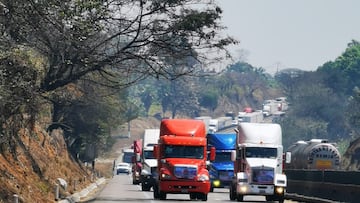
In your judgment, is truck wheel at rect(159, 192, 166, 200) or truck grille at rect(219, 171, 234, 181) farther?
truck grille at rect(219, 171, 234, 181)

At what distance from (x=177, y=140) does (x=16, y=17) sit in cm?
1652

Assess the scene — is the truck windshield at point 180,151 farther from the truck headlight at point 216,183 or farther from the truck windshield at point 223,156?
the truck headlight at point 216,183

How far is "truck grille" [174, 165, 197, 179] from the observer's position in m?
46.9

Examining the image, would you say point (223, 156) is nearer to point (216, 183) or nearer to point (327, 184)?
point (216, 183)

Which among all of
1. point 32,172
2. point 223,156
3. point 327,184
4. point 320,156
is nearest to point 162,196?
point 32,172

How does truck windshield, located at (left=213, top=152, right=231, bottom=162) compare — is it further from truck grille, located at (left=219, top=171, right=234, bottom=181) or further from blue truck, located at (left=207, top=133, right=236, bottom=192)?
truck grille, located at (left=219, top=171, right=234, bottom=181)

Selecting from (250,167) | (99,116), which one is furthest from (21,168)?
(99,116)

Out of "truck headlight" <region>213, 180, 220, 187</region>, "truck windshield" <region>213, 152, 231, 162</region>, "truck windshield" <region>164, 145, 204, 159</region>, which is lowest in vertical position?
"truck headlight" <region>213, 180, 220, 187</region>

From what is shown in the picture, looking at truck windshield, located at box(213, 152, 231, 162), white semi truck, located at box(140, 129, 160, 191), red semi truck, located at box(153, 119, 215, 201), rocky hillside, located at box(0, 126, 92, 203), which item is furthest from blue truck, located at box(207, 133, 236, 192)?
red semi truck, located at box(153, 119, 215, 201)

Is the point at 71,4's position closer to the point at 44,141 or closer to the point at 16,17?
the point at 16,17

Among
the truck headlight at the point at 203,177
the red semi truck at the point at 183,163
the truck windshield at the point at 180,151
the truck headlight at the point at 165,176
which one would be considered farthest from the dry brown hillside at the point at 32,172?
the truck headlight at the point at 203,177

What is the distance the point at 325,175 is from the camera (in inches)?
1945

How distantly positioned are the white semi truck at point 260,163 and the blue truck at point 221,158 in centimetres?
1501

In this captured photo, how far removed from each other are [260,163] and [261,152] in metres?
0.84
